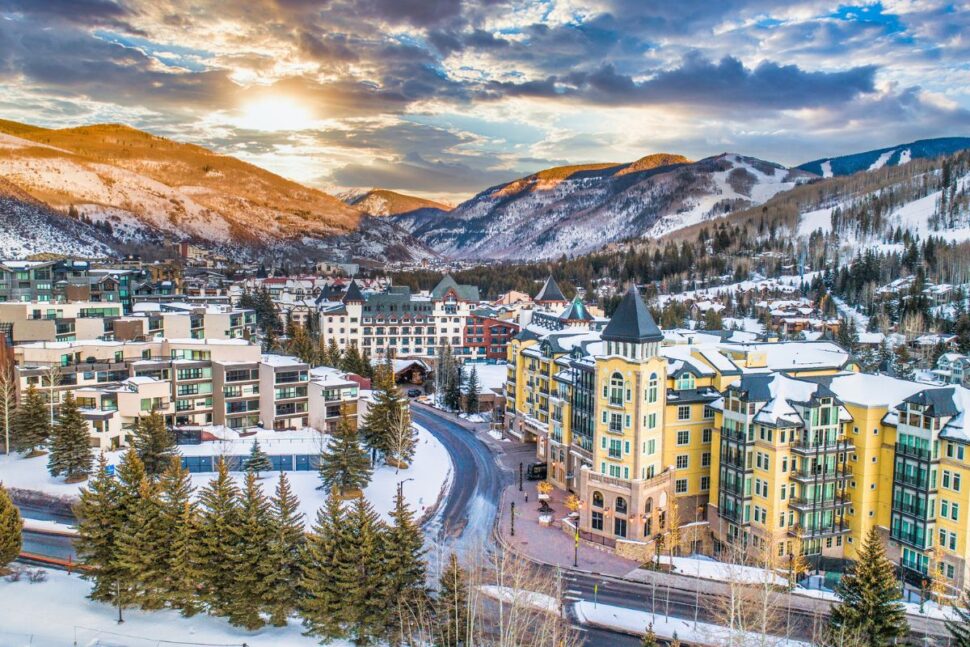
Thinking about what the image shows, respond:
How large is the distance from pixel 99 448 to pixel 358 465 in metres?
25.3

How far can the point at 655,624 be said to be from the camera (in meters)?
40.0

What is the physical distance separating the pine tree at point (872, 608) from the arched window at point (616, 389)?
66.3ft

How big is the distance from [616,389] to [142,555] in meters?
33.5

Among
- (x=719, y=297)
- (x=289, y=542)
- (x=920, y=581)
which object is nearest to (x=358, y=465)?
(x=289, y=542)

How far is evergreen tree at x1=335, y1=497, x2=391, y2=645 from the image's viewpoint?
117 ft

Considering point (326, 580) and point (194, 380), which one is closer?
point (326, 580)

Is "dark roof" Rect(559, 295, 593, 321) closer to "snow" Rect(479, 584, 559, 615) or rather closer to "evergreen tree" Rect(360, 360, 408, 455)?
"evergreen tree" Rect(360, 360, 408, 455)

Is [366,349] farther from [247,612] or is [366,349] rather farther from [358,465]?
[247,612]

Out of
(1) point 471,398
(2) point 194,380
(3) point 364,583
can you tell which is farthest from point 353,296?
(3) point 364,583

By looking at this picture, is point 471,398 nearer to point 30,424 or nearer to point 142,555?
point 30,424

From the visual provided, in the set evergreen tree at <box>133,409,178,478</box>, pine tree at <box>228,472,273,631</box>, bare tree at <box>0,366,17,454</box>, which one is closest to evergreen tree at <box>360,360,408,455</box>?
evergreen tree at <box>133,409,178,478</box>

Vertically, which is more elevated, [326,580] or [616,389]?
[616,389]

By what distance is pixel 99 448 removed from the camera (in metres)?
62.2

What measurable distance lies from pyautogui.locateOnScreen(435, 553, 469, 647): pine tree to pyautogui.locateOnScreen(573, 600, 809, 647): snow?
9464mm
